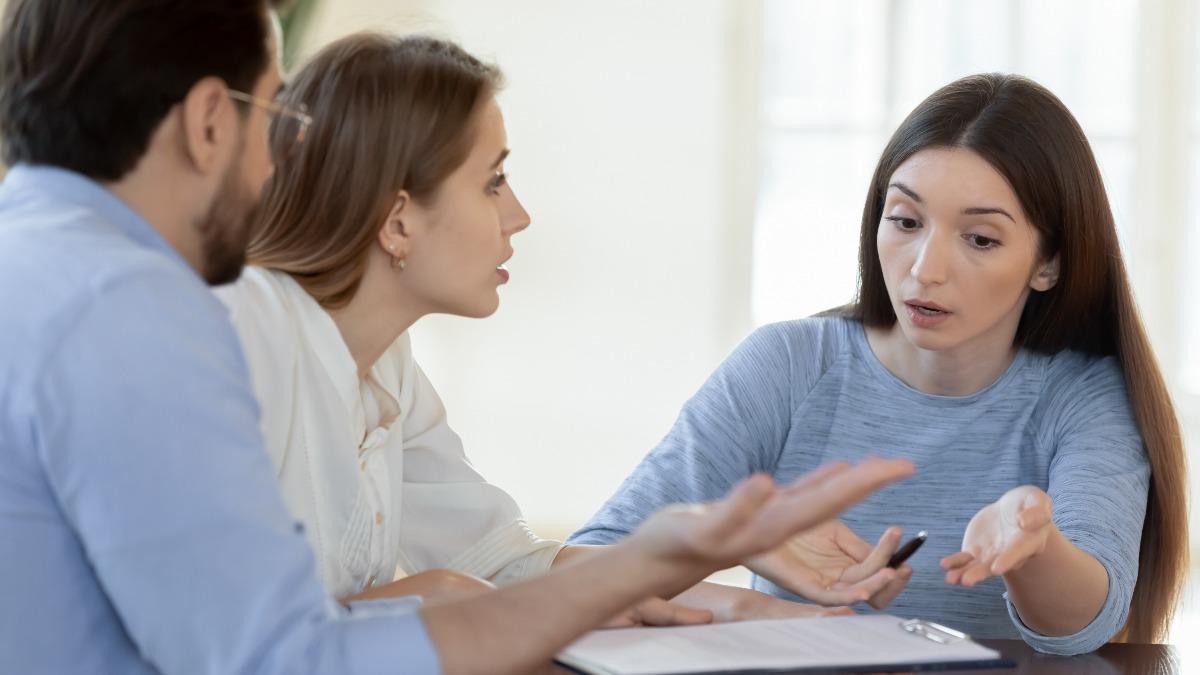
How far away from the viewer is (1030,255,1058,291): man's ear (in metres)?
1.82

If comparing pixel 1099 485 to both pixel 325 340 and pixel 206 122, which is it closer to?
pixel 325 340

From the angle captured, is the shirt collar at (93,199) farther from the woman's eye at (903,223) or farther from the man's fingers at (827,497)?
the woman's eye at (903,223)

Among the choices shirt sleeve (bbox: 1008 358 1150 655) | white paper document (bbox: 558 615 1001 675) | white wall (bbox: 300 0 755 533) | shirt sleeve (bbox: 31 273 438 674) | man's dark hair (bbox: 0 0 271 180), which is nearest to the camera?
shirt sleeve (bbox: 31 273 438 674)

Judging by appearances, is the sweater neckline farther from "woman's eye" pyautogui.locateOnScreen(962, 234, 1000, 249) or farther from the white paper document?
the white paper document

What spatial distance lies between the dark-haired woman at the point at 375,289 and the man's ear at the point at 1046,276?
1.63 ft

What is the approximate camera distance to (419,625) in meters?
0.93

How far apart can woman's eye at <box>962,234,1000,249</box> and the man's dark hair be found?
1072mm

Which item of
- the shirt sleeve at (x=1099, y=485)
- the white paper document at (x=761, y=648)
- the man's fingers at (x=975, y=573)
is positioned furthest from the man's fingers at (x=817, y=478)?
the shirt sleeve at (x=1099, y=485)

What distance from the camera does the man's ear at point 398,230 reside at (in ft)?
5.03

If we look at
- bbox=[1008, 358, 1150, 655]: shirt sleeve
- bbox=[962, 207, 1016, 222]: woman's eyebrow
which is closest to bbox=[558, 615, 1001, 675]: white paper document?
bbox=[1008, 358, 1150, 655]: shirt sleeve

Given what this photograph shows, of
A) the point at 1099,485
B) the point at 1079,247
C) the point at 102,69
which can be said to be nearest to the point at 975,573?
the point at 1099,485

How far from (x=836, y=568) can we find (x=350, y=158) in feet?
2.40

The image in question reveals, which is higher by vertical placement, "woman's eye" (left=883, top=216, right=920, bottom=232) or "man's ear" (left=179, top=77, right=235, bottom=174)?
"man's ear" (left=179, top=77, right=235, bottom=174)

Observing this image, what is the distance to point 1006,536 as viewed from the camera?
1398 mm
